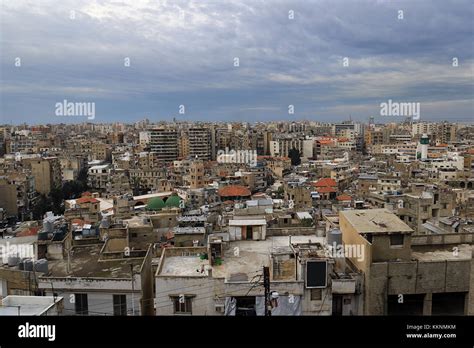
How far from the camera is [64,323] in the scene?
160cm

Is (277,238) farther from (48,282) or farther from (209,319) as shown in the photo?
(209,319)

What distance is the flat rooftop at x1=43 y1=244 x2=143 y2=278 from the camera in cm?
340

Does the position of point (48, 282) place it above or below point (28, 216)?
above

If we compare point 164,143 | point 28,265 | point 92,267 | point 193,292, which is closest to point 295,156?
point 164,143

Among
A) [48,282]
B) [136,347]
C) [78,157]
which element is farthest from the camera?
[78,157]

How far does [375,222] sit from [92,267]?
224cm

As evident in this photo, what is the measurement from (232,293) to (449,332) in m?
1.59

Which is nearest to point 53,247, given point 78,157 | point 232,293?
point 232,293

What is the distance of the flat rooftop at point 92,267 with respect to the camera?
3.40 m

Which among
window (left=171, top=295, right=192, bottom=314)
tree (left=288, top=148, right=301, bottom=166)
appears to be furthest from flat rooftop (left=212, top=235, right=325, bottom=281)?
tree (left=288, top=148, right=301, bottom=166)

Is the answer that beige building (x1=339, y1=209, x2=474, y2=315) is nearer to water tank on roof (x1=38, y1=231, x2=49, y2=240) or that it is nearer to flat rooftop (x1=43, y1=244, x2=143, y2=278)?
flat rooftop (x1=43, y1=244, x2=143, y2=278)

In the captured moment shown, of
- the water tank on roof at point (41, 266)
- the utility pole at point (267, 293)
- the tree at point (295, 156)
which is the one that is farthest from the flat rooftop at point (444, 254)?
the tree at point (295, 156)

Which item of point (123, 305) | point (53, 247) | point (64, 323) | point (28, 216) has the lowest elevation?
point (28, 216)

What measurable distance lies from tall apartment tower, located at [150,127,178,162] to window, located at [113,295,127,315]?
69.8 ft
